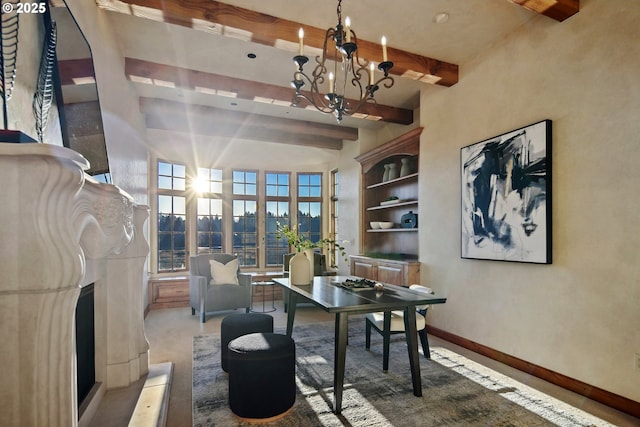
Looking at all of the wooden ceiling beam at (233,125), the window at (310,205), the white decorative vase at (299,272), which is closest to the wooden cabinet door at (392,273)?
the white decorative vase at (299,272)

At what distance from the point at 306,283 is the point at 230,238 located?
4.25 m

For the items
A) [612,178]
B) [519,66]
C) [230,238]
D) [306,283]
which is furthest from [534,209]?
[230,238]

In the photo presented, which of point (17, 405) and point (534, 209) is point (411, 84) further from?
point (17, 405)

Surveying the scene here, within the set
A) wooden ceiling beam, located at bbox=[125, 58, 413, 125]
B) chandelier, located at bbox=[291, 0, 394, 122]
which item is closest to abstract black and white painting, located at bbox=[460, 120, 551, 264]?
chandelier, located at bbox=[291, 0, 394, 122]

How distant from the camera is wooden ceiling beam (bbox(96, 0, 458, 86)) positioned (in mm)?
2715

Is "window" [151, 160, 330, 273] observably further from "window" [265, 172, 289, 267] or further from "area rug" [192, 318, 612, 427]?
"area rug" [192, 318, 612, 427]

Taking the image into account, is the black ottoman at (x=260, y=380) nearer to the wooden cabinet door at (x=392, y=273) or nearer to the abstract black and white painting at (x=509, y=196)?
the abstract black and white painting at (x=509, y=196)

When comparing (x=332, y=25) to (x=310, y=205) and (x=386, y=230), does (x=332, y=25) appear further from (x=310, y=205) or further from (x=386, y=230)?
(x=310, y=205)

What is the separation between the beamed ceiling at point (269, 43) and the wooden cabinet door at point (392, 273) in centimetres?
218

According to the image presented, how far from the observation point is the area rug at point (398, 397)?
2227mm

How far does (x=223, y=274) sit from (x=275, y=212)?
2.66m

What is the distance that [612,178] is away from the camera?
2.50 meters

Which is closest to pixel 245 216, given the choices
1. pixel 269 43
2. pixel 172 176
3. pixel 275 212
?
pixel 275 212

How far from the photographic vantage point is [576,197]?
2.71 metres
